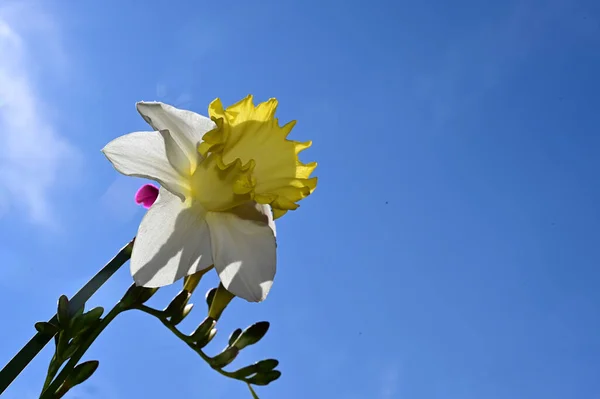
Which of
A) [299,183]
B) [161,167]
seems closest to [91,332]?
[161,167]

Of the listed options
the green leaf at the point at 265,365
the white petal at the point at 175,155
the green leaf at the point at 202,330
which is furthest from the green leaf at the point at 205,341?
the white petal at the point at 175,155

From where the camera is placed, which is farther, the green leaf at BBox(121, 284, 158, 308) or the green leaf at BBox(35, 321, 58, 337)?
the green leaf at BBox(121, 284, 158, 308)

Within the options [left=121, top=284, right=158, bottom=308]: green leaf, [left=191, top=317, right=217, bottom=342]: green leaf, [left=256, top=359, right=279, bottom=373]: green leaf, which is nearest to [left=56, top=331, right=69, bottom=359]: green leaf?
[left=121, top=284, right=158, bottom=308]: green leaf

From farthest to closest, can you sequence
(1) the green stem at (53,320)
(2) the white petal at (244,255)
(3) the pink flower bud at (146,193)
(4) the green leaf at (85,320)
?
(3) the pink flower bud at (146,193) → (2) the white petal at (244,255) → (4) the green leaf at (85,320) → (1) the green stem at (53,320)

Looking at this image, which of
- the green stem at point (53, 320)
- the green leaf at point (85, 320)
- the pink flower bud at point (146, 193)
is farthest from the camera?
the pink flower bud at point (146, 193)

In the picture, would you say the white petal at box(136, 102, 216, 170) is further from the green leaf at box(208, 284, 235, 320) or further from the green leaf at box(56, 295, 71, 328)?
the green leaf at box(56, 295, 71, 328)

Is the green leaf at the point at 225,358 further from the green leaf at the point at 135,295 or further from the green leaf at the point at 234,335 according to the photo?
the green leaf at the point at 135,295
